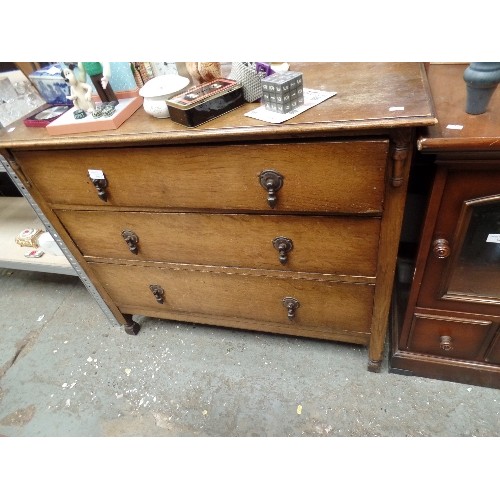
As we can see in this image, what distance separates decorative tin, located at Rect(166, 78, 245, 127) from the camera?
0.87 m

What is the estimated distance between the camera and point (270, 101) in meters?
0.86

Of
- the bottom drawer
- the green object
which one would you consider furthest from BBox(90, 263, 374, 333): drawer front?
the green object

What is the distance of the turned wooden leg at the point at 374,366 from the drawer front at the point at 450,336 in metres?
0.14

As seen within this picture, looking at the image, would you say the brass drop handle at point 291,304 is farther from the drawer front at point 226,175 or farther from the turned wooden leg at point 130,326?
the turned wooden leg at point 130,326

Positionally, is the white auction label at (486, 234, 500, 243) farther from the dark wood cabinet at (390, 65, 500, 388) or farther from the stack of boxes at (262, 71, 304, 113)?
the stack of boxes at (262, 71, 304, 113)

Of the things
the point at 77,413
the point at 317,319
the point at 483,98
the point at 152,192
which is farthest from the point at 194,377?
the point at 483,98

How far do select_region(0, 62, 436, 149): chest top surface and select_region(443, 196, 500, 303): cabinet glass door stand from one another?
0.29 m

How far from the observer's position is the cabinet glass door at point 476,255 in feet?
2.87

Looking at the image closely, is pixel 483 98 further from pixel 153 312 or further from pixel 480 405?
pixel 153 312

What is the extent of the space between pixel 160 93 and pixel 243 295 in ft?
2.28

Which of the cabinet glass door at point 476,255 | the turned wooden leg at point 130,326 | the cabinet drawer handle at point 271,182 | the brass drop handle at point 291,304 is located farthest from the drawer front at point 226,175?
the turned wooden leg at point 130,326

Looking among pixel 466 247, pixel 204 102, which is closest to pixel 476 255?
pixel 466 247

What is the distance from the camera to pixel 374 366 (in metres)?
1.33

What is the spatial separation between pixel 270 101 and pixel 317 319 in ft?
2.43
